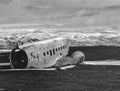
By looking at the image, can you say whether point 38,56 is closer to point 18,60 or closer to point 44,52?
point 44,52

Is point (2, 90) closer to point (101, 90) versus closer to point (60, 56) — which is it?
point (101, 90)

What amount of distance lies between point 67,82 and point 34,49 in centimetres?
728

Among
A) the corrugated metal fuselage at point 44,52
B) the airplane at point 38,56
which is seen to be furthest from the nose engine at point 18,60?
the corrugated metal fuselage at point 44,52

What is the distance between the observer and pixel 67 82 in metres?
55.2

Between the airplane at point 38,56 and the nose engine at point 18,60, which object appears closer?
the airplane at point 38,56

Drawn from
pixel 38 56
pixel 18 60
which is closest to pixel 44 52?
pixel 38 56

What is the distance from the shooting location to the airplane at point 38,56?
5696 cm

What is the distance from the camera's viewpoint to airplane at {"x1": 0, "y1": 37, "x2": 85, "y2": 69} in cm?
5696

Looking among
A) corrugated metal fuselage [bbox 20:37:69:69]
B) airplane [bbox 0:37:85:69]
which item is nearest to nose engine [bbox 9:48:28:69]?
airplane [bbox 0:37:85:69]

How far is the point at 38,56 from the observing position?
2302 inches

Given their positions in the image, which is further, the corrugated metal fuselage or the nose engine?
the nose engine

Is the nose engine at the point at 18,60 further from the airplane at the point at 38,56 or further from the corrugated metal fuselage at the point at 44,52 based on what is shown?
the corrugated metal fuselage at the point at 44,52

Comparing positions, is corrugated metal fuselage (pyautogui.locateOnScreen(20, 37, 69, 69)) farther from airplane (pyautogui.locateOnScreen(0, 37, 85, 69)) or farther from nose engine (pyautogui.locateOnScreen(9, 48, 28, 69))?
nose engine (pyautogui.locateOnScreen(9, 48, 28, 69))

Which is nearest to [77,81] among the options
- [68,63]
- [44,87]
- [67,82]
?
[67,82]
